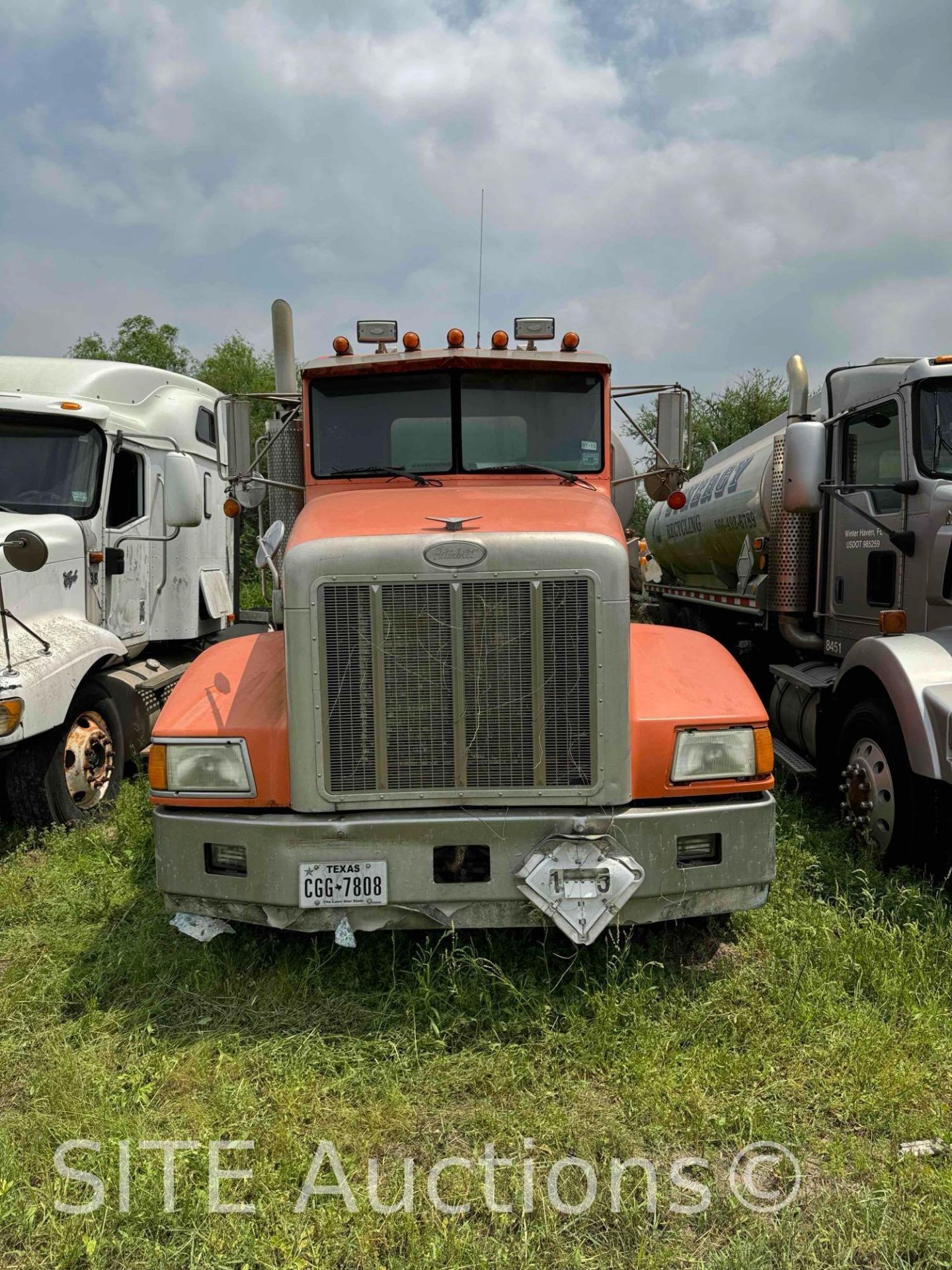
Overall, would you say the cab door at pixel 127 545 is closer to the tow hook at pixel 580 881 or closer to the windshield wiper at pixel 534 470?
the windshield wiper at pixel 534 470

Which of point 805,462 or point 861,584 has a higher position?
point 805,462

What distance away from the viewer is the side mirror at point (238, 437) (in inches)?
198

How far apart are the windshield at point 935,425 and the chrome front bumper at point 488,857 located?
2773 millimetres

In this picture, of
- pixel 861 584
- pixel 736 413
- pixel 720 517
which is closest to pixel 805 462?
pixel 861 584

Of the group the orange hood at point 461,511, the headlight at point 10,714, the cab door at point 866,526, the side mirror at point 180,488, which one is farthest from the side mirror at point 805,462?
the headlight at point 10,714

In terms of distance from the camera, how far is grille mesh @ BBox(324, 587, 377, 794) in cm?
323

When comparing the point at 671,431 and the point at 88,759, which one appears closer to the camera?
the point at 671,431

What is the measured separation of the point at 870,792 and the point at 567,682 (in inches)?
97.8

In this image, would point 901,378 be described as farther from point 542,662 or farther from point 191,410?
point 191,410

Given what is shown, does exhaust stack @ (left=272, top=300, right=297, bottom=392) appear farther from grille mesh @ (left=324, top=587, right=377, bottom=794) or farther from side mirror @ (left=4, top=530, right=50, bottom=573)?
grille mesh @ (left=324, top=587, right=377, bottom=794)

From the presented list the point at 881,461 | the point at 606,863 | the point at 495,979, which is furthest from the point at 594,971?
the point at 881,461

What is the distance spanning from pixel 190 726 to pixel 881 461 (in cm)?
451

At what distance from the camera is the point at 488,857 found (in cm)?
329

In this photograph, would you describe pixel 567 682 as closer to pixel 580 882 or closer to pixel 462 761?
pixel 462 761
